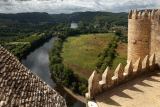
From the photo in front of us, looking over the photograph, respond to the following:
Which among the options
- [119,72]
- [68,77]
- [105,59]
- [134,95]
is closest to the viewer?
[134,95]

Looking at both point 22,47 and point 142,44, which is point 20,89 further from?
point 22,47

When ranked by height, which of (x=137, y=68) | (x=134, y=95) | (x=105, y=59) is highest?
(x=137, y=68)

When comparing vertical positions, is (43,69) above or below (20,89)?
below

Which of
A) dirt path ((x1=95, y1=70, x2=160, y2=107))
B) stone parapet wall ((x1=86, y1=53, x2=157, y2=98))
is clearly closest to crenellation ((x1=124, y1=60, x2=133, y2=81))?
stone parapet wall ((x1=86, y1=53, x2=157, y2=98))

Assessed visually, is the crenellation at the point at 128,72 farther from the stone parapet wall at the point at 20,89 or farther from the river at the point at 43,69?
the river at the point at 43,69

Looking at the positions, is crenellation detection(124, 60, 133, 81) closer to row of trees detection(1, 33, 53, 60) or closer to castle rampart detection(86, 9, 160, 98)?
castle rampart detection(86, 9, 160, 98)

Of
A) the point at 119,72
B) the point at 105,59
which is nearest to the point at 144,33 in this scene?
the point at 119,72
